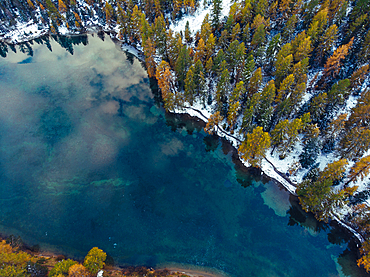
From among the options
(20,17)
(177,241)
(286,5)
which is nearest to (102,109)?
(177,241)

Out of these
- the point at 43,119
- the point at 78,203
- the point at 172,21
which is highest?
the point at 172,21

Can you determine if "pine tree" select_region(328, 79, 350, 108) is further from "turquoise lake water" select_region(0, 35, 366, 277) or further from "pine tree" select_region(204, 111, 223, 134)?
"pine tree" select_region(204, 111, 223, 134)

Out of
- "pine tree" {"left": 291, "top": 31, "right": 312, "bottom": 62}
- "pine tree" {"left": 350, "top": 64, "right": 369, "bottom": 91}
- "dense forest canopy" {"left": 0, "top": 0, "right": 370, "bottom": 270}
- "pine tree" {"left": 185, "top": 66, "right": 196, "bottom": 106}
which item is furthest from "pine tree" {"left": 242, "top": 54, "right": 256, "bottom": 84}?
"pine tree" {"left": 350, "top": 64, "right": 369, "bottom": 91}

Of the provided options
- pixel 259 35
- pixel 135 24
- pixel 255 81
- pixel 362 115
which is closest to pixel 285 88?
pixel 255 81

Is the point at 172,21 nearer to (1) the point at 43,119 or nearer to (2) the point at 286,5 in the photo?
(2) the point at 286,5

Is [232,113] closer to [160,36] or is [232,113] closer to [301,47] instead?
[301,47]

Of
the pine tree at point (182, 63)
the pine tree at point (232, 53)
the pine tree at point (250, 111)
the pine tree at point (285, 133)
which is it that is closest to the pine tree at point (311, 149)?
the pine tree at point (285, 133)
